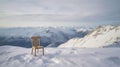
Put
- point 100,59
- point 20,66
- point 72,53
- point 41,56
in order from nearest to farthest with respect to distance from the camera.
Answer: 1. point 20,66
2. point 100,59
3. point 41,56
4. point 72,53

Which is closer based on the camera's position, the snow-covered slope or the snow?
the snow

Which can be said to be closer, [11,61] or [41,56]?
[11,61]

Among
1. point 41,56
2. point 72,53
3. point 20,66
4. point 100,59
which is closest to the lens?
point 20,66

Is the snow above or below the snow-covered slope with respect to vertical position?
above

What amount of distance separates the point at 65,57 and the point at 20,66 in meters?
2.88

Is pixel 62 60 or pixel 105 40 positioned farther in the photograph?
pixel 105 40

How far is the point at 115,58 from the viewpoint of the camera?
39.8 ft

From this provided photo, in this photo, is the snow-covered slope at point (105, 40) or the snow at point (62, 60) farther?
the snow-covered slope at point (105, 40)

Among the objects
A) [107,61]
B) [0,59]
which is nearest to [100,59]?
[107,61]

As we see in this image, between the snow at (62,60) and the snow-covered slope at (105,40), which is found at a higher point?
the snow at (62,60)

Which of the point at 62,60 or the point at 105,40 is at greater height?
the point at 62,60

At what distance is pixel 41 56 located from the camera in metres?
12.7

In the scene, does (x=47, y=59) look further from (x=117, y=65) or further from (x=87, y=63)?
(x=117, y=65)

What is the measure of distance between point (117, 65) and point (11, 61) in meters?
5.96
